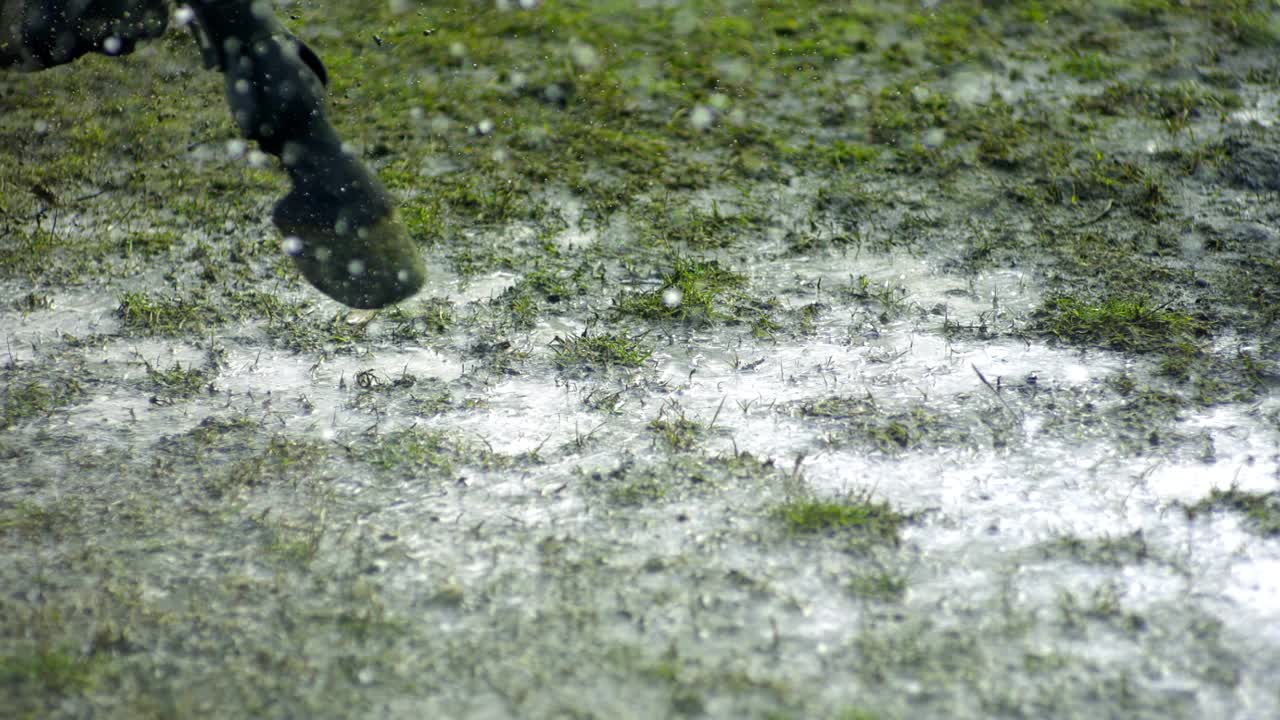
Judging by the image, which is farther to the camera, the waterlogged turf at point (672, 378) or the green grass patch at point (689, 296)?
the green grass patch at point (689, 296)

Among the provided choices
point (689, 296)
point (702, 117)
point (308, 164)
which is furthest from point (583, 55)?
point (308, 164)

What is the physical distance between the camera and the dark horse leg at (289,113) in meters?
3.66

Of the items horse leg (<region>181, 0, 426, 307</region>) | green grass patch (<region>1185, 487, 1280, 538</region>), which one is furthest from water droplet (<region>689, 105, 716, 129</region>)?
green grass patch (<region>1185, 487, 1280, 538</region>)

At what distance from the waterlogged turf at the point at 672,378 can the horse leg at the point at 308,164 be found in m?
0.29

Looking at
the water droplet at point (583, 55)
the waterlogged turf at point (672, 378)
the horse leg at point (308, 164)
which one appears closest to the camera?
the waterlogged turf at point (672, 378)

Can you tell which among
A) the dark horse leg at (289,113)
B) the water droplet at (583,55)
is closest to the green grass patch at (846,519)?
the dark horse leg at (289,113)

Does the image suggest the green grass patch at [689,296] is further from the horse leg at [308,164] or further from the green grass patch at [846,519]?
the green grass patch at [846,519]

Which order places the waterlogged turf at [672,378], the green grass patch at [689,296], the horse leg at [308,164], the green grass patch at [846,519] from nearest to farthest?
the waterlogged turf at [672,378] < the green grass patch at [846,519] < the horse leg at [308,164] < the green grass patch at [689,296]

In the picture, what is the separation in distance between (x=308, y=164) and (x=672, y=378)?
139 cm

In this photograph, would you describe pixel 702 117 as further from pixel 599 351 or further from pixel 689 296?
pixel 599 351

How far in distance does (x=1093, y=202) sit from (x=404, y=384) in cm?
308

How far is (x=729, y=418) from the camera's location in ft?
11.8

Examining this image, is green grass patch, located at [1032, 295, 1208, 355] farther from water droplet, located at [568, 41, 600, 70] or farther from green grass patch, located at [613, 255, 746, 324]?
water droplet, located at [568, 41, 600, 70]

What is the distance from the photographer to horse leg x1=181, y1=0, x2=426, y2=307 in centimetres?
366
